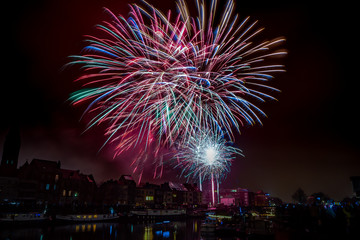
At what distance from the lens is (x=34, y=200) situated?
2516 inches

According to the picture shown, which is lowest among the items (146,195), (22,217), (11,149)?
(22,217)

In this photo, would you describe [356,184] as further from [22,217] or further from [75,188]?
[75,188]

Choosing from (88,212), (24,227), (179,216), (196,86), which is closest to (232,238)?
(196,86)

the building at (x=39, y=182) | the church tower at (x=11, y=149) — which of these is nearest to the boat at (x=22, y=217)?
the building at (x=39, y=182)

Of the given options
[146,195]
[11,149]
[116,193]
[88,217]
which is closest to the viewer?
[88,217]

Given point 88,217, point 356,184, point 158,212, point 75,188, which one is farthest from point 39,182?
point 356,184

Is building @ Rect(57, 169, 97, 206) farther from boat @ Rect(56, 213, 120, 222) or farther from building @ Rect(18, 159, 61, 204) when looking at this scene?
boat @ Rect(56, 213, 120, 222)

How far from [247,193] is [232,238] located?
16825 cm

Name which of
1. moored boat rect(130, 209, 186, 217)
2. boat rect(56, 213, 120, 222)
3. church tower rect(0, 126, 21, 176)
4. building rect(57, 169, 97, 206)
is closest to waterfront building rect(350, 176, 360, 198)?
moored boat rect(130, 209, 186, 217)

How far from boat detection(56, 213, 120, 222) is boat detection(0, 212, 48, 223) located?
174 inches

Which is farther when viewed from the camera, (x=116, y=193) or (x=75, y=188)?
(x=116, y=193)

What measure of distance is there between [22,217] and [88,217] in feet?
50.7

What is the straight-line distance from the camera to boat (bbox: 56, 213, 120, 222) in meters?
55.4

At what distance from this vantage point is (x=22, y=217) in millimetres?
48750
